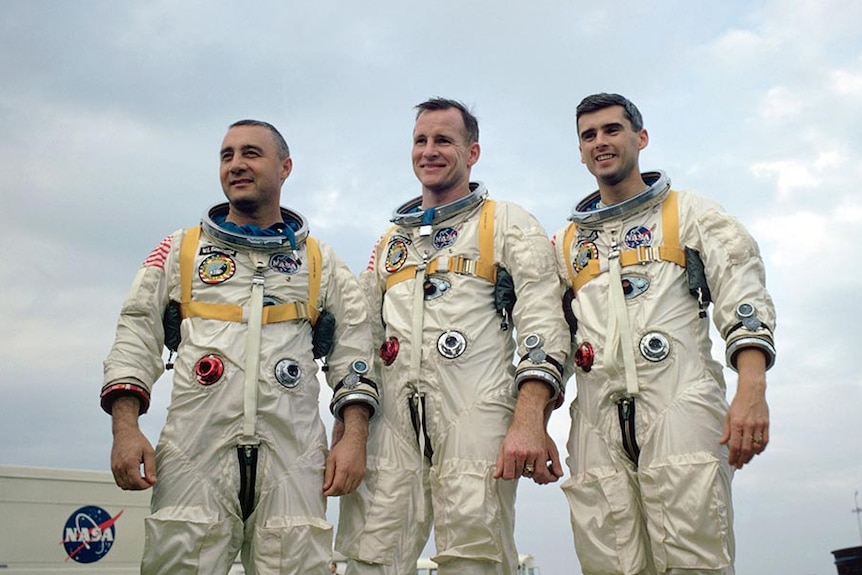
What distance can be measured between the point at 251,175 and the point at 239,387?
1476mm

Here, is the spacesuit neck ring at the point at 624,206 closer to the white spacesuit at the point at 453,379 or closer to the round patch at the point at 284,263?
the white spacesuit at the point at 453,379

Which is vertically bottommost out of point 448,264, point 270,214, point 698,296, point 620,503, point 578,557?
point 578,557

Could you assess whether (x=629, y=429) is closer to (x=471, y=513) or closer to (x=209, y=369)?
(x=471, y=513)

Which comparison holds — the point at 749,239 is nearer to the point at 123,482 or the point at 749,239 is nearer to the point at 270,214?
the point at 270,214

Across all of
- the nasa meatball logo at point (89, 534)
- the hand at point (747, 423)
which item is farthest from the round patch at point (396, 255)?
the nasa meatball logo at point (89, 534)

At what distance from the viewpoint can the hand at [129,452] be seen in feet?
15.3

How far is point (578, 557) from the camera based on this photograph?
16.0ft

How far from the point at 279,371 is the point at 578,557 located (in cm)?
211

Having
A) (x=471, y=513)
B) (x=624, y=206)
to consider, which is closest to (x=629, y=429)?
(x=471, y=513)

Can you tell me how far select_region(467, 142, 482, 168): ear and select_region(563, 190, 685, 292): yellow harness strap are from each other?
1.27 metres

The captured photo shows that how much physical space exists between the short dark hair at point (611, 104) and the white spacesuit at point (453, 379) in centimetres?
88

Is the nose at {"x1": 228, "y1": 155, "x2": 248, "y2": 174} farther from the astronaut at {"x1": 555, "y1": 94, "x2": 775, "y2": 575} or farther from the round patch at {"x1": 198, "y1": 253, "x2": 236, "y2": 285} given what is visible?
the astronaut at {"x1": 555, "y1": 94, "x2": 775, "y2": 575}

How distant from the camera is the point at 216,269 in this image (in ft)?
17.4

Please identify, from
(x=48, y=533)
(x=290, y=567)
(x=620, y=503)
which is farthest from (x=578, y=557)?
(x=48, y=533)
